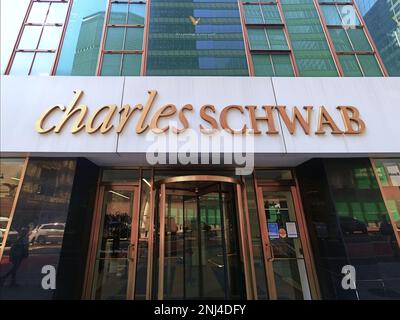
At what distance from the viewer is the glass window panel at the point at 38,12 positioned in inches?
239

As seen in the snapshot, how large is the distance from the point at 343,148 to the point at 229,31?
4464 millimetres

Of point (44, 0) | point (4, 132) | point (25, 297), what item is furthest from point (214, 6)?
point (25, 297)

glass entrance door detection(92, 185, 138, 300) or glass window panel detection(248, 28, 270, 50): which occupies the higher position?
glass window panel detection(248, 28, 270, 50)

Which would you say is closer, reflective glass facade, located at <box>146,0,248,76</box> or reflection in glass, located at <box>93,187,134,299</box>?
reflection in glass, located at <box>93,187,134,299</box>

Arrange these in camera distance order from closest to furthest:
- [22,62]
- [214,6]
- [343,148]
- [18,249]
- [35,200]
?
[18,249], [35,200], [343,148], [22,62], [214,6]

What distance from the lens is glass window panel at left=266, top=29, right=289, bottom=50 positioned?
233 inches

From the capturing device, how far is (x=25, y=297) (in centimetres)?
364

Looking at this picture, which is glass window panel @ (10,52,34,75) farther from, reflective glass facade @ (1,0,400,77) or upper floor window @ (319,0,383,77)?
upper floor window @ (319,0,383,77)

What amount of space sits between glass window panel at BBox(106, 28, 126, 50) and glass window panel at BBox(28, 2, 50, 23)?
2088 mm

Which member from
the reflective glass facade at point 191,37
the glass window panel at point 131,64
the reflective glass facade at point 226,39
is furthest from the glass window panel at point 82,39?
the reflective glass facade at point 191,37

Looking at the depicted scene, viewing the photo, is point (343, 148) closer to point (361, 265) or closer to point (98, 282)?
point (361, 265)

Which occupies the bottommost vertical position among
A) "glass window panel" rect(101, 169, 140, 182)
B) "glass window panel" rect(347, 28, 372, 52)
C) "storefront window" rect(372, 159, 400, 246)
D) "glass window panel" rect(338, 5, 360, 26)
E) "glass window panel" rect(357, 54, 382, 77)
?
"storefront window" rect(372, 159, 400, 246)

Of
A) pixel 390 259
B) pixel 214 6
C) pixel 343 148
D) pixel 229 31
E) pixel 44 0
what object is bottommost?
pixel 390 259

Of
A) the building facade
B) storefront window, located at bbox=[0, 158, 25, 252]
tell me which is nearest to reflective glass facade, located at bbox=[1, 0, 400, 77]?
the building facade
